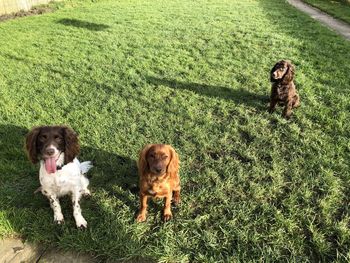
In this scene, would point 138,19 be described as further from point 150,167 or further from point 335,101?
point 150,167

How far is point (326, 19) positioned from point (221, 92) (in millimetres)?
9963

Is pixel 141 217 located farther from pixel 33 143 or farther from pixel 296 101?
pixel 296 101

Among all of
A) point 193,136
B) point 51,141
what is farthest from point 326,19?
point 51,141

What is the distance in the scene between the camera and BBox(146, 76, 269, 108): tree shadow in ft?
21.4

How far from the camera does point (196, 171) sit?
4.70 metres

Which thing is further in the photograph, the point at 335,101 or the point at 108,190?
the point at 335,101

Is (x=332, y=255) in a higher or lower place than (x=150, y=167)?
lower

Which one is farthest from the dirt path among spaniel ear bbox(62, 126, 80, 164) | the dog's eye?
the dog's eye

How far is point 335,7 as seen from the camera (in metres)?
16.5

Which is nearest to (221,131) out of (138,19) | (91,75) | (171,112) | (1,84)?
(171,112)

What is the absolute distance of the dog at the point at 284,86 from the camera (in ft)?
18.6

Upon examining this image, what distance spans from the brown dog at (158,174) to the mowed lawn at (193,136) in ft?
0.79

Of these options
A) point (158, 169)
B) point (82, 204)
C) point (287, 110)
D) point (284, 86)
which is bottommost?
point (82, 204)

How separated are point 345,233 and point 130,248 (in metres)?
2.31
